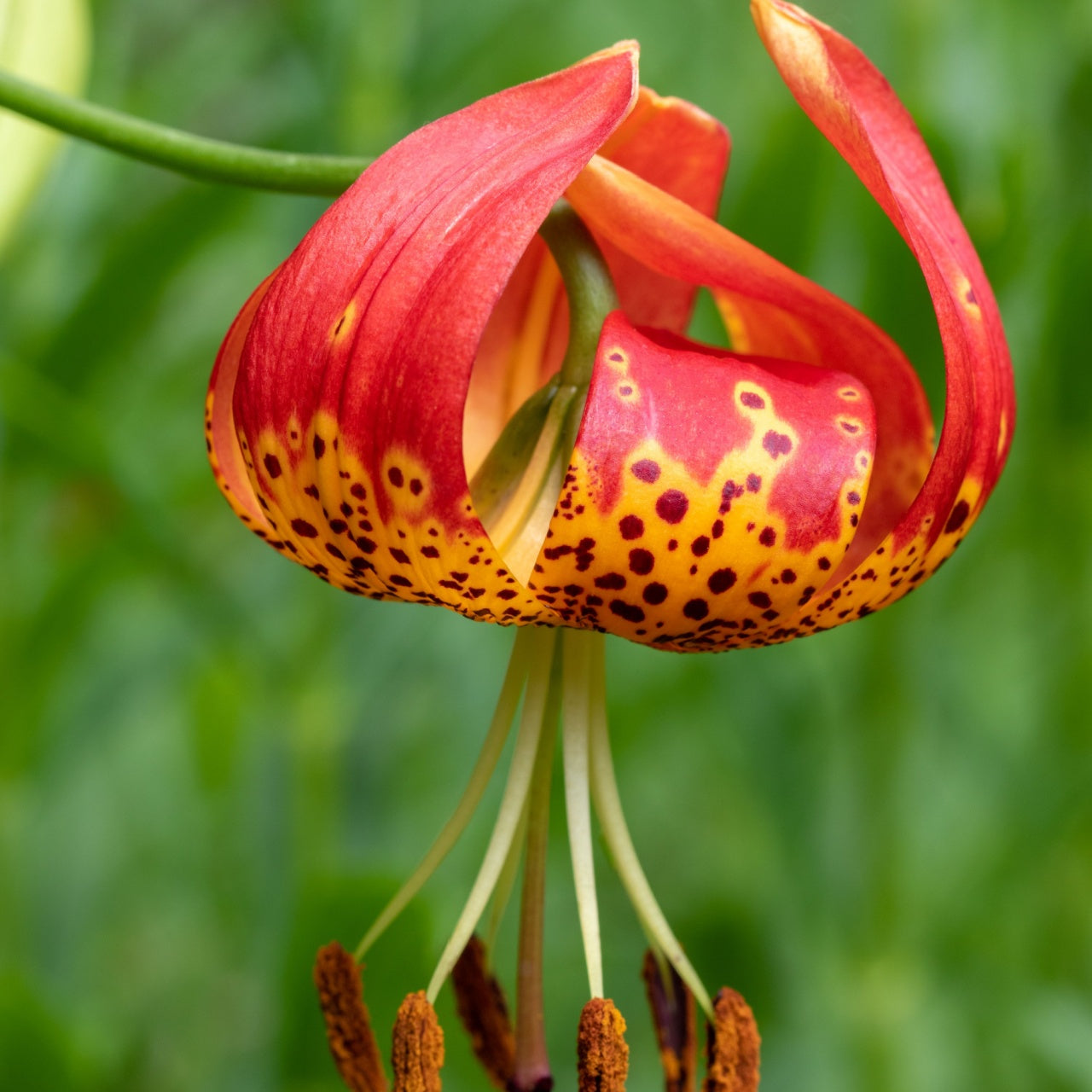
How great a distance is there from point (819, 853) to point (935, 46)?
31.9 inches

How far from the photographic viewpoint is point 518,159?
20.5 inches

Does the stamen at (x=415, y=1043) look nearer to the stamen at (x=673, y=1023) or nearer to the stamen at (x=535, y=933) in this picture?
the stamen at (x=535, y=933)

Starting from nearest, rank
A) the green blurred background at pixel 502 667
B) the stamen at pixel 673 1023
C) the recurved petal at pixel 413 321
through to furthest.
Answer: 1. the recurved petal at pixel 413 321
2. the stamen at pixel 673 1023
3. the green blurred background at pixel 502 667

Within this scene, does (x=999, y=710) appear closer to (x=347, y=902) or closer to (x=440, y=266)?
(x=347, y=902)

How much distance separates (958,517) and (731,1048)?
288 millimetres

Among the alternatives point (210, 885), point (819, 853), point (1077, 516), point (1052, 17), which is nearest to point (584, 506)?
point (819, 853)

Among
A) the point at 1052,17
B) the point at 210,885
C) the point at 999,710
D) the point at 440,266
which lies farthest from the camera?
the point at 210,885

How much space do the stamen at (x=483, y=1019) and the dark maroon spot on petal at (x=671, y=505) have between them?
13.3 inches

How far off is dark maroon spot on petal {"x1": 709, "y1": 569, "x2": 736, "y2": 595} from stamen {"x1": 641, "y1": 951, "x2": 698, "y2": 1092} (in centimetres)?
30

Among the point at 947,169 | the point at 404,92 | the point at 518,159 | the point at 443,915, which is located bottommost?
the point at 443,915

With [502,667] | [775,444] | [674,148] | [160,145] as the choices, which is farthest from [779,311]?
[502,667]

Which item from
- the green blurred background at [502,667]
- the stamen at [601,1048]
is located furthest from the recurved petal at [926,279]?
the green blurred background at [502,667]

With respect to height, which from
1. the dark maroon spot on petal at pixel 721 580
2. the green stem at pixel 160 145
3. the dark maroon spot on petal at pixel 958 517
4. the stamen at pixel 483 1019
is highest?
the green stem at pixel 160 145

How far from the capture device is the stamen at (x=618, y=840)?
0.70 m
